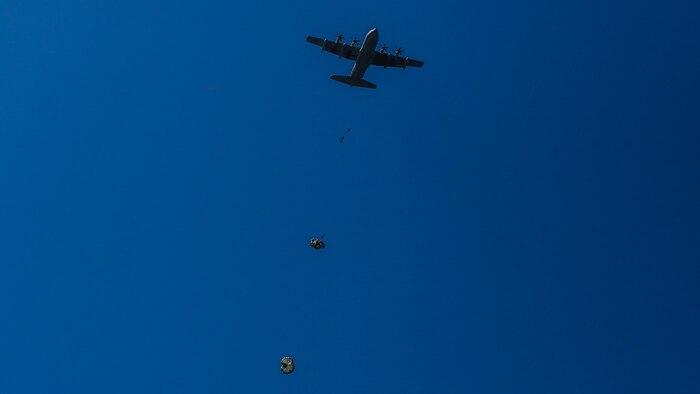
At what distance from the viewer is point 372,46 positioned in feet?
224

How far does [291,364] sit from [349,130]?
29.6m

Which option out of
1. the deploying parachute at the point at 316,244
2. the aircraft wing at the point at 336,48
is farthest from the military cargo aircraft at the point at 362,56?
the deploying parachute at the point at 316,244

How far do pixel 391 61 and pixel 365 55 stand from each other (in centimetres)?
728

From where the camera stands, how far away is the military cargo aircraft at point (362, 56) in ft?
225

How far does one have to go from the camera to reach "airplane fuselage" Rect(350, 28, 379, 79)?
66625mm

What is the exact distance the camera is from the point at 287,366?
5009 cm

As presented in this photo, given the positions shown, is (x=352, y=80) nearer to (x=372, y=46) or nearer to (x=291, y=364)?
(x=372, y=46)

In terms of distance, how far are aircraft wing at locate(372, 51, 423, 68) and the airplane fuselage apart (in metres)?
3.15

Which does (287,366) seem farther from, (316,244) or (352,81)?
(352,81)

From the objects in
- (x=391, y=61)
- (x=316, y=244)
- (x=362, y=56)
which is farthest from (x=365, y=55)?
(x=316, y=244)

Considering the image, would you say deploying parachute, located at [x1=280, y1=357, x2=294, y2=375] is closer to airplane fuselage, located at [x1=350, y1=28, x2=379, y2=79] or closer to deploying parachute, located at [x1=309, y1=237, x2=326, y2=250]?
deploying parachute, located at [x1=309, y1=237, x2=326, y2=250]

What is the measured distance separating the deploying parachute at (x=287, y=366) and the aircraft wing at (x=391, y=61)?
1904 inches

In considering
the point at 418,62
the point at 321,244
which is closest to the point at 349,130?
the point at 321,244

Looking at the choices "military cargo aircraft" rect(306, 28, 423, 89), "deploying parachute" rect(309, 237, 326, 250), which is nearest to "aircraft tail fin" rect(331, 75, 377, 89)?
"military cargo aircraft" rect(306, 28, 423, 89)
